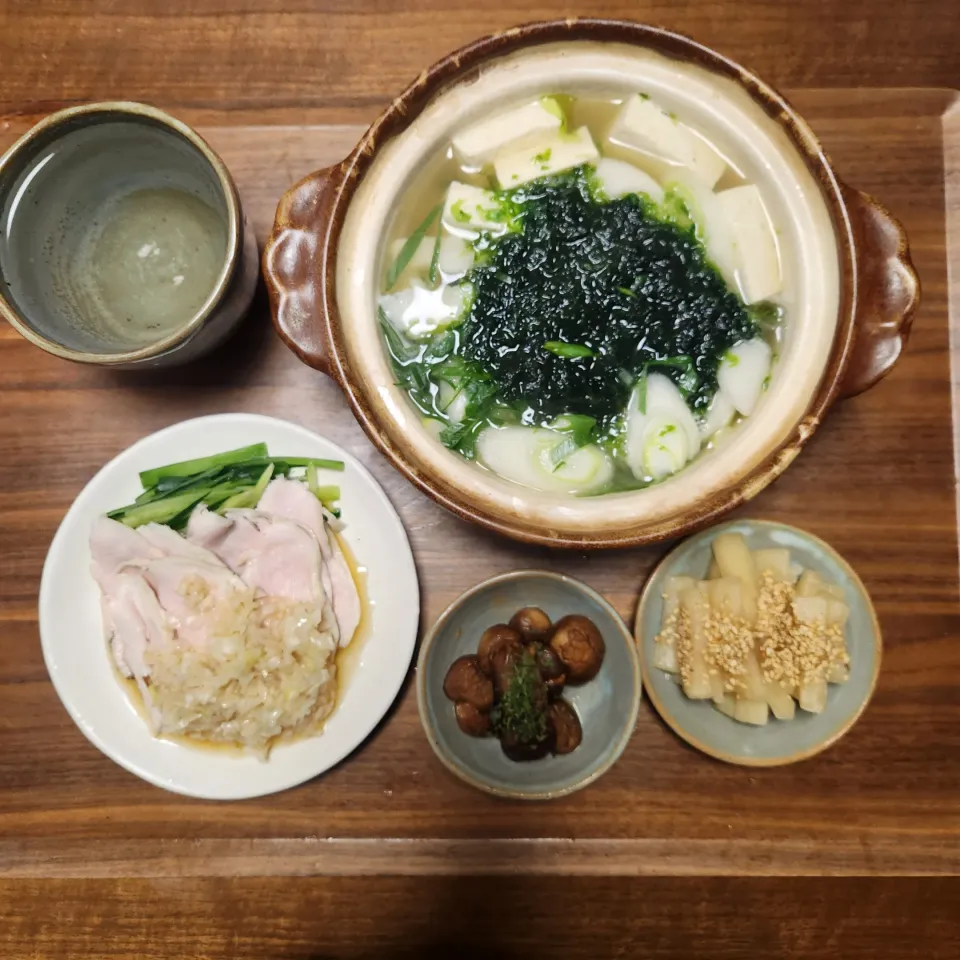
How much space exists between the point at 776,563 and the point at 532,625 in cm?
57

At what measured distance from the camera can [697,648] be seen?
5.39 ft

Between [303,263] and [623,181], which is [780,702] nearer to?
[623,181]

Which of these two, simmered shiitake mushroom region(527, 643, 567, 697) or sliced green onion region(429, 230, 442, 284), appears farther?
simmered shiitake mushroom region(527, 643, 567, 697)

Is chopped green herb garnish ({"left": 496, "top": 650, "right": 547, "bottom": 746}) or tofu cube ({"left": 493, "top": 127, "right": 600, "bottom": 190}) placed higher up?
tofu cube ({"left": 493, "top": 127, "right": 600, "bottom": 190})

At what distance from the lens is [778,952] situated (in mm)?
1703

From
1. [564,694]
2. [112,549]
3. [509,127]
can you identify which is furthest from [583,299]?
[112,549]

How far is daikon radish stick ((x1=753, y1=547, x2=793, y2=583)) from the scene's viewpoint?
5.53 ft

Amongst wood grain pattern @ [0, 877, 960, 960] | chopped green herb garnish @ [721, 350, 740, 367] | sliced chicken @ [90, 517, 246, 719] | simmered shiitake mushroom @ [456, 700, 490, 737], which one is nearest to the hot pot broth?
chopped green herb garnish @ [721, 350, 740, 367]

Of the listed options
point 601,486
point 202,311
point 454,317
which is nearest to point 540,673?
point 601,486

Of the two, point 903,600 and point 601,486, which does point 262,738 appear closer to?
point 601,486

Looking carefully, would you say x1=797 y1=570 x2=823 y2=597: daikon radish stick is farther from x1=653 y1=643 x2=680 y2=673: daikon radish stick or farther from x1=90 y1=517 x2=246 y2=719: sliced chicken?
x1=90 y1=517 x2=246 y2=719: sliced chicken

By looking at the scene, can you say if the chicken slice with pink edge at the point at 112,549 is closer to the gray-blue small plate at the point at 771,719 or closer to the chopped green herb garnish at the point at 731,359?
the gray-blue small plate at the point at 771,719

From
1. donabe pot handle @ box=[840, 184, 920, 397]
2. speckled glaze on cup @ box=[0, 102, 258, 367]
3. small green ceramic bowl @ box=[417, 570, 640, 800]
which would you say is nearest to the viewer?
donabe pot handle @ box=[840, 184, 920, 397]

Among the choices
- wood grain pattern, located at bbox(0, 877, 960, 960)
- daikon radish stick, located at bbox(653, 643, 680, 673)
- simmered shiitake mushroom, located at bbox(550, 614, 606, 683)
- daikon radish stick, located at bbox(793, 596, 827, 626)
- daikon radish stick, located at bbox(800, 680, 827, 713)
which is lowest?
wood grain pattern, located at bbox(0, 877, 960, 960)
